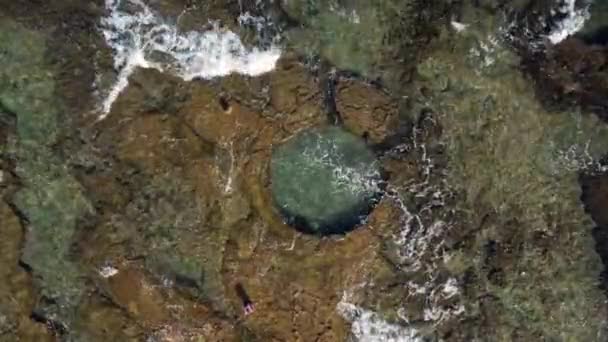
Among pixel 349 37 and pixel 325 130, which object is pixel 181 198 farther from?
pixel 349 37

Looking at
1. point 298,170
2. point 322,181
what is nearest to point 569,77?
point 322,181

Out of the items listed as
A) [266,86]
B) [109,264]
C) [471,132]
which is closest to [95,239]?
[109,264]

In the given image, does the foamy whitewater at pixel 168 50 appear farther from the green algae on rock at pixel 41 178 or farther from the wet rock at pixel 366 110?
the wet rock at pixel 366 110

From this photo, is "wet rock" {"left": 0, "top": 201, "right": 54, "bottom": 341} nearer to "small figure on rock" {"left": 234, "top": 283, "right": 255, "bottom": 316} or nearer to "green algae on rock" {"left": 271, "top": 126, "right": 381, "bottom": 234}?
"small figure on rock" {"left": 234, "top": 283, "right": 255, "bottom": 316}

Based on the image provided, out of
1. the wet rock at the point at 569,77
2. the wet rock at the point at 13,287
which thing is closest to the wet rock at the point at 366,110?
the wet rock at the point at 569,77

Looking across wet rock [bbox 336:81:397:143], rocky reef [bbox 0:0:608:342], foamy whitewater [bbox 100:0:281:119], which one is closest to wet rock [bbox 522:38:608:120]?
rocky reef [bbox 0:0:608:342]
